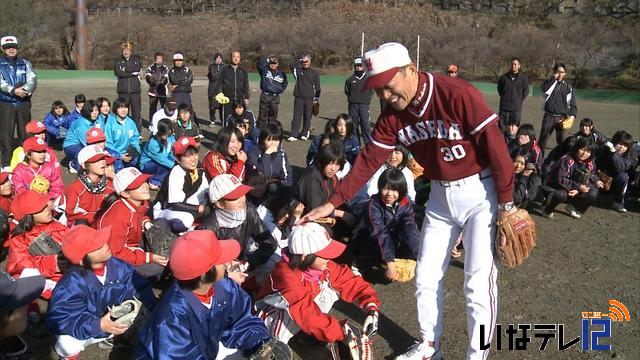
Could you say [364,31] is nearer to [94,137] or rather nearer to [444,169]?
[94,137]

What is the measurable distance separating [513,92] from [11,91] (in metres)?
9.14

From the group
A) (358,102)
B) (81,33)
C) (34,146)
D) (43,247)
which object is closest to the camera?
(43,247)

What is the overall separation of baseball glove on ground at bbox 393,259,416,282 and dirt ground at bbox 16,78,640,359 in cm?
8

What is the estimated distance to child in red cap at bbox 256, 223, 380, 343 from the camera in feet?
11.7

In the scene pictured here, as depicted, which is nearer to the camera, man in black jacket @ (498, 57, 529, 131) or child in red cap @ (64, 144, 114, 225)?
child in red cap @ (64, 144, 114, 225)

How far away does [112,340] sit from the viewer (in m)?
3.89

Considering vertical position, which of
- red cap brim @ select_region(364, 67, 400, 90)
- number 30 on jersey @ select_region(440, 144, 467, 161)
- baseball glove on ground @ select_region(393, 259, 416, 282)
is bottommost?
baseball glove on ground @ select_region(393, 259, 416, 282)

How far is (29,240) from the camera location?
4.39 m

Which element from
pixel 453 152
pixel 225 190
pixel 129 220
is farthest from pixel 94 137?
pixel 453 152

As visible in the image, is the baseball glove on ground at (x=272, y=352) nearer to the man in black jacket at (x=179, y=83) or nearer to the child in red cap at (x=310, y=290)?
the child in red cap at (x=310, y=290)

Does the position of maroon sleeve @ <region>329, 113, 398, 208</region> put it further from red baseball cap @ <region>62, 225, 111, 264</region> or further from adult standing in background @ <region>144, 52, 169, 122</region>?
adult standing in background @ <region>144, 52, 169, 122</region>

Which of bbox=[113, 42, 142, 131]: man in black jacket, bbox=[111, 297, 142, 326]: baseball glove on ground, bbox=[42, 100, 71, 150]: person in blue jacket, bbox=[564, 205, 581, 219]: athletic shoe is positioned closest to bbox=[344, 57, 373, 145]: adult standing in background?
bbox=[113, 42, 142, 131]: man in black jacket

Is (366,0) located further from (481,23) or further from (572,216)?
(572,216)

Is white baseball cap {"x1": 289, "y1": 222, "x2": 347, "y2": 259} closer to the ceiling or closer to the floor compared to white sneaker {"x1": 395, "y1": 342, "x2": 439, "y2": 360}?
closer to the ceiling
